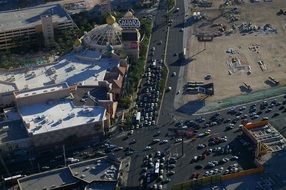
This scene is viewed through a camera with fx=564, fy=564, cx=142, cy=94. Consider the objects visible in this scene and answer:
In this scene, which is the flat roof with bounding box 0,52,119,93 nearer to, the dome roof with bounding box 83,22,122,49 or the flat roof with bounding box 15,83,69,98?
the flat roof with bounding box 15,83,69,98

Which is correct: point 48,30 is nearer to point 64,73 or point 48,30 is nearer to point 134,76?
point 64,73

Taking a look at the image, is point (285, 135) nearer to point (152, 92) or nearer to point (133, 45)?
point (152, 92)

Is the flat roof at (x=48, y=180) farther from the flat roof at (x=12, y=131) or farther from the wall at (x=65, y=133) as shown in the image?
the flat roof at (x=12, y=131)

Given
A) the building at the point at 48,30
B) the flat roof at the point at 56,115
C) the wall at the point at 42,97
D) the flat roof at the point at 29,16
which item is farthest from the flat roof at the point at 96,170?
the flat roof at the point at 29,16

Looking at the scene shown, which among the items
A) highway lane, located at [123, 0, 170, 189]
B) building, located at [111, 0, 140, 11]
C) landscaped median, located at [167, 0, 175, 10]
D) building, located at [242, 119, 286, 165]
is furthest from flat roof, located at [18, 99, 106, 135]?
landscaped median, located at [167, 0, 175, 10]

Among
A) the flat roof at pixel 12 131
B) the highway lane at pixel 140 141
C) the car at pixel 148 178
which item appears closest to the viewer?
the car at pixel 148 178

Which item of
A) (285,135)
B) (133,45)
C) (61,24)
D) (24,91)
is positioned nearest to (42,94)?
(24,91)

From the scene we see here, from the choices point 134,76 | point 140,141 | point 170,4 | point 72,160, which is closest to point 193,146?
point 140,141
